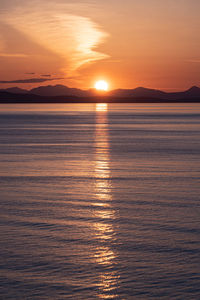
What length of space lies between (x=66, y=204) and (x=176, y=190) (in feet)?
13.4

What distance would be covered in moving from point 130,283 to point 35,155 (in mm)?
18402

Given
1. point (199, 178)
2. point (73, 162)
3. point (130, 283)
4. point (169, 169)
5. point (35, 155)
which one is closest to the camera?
point (130, 283)

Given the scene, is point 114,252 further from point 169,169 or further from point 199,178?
point 169,169

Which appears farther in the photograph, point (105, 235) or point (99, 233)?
point (99, 233)

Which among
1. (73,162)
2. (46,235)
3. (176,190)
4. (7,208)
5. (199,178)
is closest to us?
(46,235)

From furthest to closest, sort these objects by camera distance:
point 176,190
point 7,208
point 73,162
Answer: point 73,162
point 176,190
point 7,208

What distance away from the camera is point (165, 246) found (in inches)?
376

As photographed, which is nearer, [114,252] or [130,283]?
[130,283]

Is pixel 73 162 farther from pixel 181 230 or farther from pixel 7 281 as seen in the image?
pixel 7 281

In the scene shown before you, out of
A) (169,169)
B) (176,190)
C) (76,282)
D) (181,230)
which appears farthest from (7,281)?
(169,169)

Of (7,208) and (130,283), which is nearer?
(130,283)

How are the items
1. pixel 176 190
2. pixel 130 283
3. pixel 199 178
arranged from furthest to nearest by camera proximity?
1. pixel 199 178
2. pixel 176 190
3. pixel 130 283

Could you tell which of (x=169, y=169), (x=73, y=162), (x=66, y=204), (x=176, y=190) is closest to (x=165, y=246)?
(x=66, y=204)

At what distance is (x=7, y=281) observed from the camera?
25.7 ft
